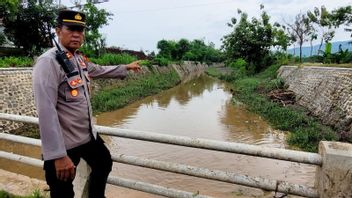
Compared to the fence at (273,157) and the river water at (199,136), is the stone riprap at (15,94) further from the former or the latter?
the fence at (273,157)

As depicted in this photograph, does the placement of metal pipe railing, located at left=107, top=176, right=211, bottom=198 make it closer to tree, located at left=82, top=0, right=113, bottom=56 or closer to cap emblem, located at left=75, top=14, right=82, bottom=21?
cap emblem, located at left=75, top=14, right=82, bottom=21

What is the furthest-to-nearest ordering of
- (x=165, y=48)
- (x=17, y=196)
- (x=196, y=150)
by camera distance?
(x=165, y=48) → (x=196, y=150) → (x=17, y=196)

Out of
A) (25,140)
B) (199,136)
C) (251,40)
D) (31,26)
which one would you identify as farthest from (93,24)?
(25,140)

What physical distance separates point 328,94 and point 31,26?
18656 mm

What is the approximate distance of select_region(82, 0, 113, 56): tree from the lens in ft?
74.1

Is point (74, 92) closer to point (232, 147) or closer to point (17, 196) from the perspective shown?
point (232, 147)

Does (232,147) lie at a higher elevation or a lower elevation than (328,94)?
higher

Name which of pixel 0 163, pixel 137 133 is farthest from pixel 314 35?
pixel 137 133

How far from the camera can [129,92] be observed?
18688mm

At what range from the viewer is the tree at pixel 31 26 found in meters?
21.1

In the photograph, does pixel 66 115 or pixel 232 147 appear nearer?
pixel 66 115

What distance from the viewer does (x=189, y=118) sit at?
12.9m

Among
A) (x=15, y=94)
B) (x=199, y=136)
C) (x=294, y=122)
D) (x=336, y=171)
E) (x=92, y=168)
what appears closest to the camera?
(x=336, y=171)

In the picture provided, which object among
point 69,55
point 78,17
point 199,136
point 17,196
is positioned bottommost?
point 199,136
